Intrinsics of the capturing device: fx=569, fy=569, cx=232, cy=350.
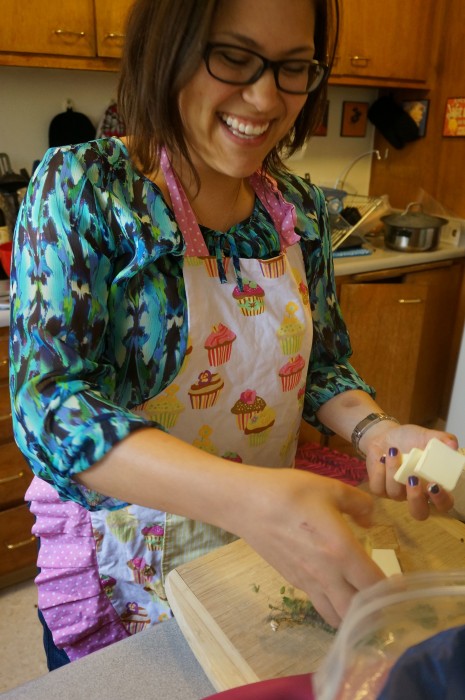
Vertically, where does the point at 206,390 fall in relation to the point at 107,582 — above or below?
above

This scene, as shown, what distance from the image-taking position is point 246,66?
68 cm

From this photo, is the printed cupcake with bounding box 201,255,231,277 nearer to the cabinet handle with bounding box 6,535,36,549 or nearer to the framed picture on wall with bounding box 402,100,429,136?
the cabinet handle with bounding box 6,535,36,549

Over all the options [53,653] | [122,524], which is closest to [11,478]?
[53,653]

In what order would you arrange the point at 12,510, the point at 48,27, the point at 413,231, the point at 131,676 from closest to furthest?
the point at 131,676, the point at 48,27, the point at 12,510, the point at 413,231

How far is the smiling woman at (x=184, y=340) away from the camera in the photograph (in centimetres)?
52

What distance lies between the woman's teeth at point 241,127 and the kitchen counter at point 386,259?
130 centimetres

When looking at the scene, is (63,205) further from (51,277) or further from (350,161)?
(350,161)

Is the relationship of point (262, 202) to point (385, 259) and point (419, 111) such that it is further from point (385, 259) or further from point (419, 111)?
point (419, 111)

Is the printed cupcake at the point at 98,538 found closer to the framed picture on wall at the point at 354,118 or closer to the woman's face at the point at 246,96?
the woman's face at the point at 246,96

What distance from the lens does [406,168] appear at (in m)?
2.61

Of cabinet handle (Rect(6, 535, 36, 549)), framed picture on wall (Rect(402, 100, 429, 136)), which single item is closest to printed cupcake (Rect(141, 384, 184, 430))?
cabinet handle (Rect(6, 535, 36, 549))

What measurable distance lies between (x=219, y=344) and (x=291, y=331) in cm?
13

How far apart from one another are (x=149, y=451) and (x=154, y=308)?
26cm

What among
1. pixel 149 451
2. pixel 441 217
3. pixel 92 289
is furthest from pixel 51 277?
pixel 441 217
